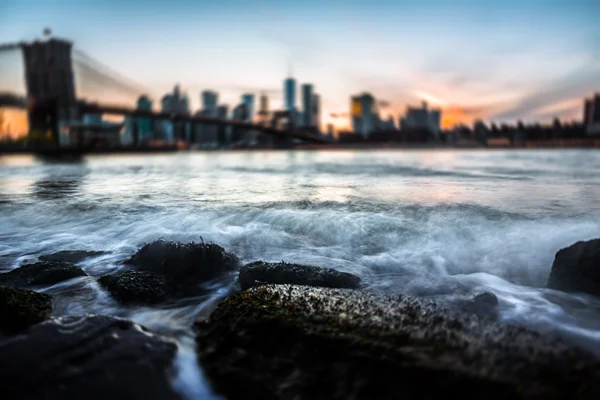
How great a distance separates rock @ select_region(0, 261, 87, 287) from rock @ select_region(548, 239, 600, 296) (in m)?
3.82

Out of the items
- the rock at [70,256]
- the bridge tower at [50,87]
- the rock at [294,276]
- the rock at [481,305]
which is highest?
the bridge tower at [50,87]

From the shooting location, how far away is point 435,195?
8852 millimetres

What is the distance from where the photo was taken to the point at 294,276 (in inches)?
122

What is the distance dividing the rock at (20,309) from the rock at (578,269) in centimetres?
354

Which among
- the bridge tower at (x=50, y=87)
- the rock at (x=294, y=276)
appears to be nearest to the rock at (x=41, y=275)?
the rock at (x=294, y=276)

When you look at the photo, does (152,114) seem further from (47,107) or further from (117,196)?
(117,196)

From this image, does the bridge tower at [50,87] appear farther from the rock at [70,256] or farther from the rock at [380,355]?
the rock at [380,355]

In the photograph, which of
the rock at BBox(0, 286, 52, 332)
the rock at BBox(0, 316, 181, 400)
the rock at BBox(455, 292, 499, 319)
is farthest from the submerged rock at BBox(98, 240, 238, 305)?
the rock at BBox(455, 292, 499, 319)

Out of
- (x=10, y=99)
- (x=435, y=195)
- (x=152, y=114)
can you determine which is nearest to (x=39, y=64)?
(x=10, y=99)

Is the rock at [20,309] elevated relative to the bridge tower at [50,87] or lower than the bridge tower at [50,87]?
lower

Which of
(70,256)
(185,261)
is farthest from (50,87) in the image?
(185,261)

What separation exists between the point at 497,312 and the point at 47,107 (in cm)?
6216

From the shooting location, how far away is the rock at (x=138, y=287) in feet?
9.55

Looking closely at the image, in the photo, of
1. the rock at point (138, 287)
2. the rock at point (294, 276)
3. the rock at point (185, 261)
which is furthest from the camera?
the rock at point (185, 261)
